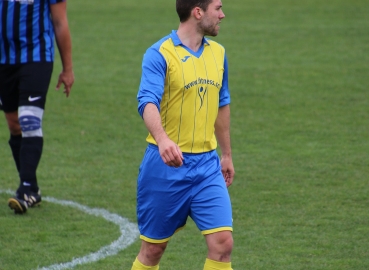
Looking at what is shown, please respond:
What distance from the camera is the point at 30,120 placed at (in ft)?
21.8

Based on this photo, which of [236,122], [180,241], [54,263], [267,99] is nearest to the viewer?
[54,263]

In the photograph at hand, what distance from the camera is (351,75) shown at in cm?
1293

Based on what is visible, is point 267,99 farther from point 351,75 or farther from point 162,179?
point 162,179

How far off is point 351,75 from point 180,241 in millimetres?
7599

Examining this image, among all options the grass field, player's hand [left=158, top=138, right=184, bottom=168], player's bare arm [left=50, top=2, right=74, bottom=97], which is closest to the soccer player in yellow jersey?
player's hand [left=158, top=138, right=184, bottom=168]

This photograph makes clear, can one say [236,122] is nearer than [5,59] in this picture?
No

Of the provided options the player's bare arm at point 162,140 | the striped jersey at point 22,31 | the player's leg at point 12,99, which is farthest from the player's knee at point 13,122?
the player's bare arm at point 162,140

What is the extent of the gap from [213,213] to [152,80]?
0.78 meters

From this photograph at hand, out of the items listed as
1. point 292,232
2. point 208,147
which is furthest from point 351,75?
point 208,147

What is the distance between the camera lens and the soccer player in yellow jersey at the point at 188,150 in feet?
14.1

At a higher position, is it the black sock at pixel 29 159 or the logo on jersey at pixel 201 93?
the logo on jersey at pixel 201 93

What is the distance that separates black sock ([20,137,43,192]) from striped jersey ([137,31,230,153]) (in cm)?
249

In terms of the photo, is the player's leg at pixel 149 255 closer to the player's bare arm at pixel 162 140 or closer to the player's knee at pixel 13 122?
the player's bare arm at pixel 162 140

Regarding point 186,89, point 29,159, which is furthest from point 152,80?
point 29,159
